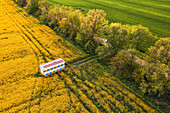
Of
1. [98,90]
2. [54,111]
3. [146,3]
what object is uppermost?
[146,3]

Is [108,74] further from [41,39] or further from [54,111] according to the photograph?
[41,39]

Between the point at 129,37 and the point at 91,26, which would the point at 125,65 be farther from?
the point at 91,26

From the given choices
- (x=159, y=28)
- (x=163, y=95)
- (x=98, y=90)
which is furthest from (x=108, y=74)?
(x=159, y=28)

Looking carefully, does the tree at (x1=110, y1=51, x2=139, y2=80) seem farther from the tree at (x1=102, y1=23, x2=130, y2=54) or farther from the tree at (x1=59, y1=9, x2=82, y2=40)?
the tree at (x1=59, y1=9, x2=82, y2=40)

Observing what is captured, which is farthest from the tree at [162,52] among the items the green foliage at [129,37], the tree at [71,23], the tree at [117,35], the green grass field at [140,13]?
the tree at [71,23]

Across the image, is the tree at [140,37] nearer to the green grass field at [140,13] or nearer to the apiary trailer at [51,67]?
the green grass field at [140,13]

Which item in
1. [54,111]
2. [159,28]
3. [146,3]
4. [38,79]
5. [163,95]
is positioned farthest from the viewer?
[146,3]

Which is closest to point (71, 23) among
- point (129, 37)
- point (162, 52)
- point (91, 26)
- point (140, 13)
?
point (91, 26)
